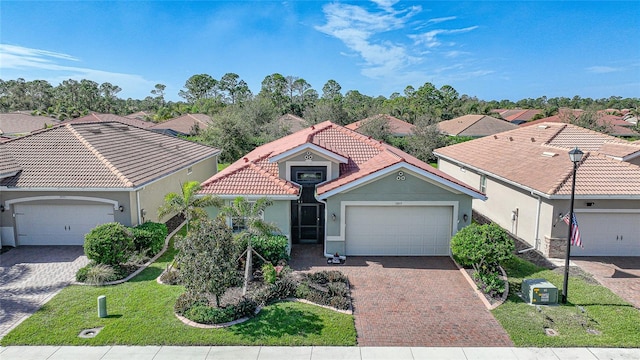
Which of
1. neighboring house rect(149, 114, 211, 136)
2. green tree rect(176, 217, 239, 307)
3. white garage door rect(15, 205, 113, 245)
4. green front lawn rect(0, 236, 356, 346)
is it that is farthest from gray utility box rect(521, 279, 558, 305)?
neighboring house rect(149, 114, 211, 136)

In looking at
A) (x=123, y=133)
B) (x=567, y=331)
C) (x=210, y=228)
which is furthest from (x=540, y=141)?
(x=123, y=133)

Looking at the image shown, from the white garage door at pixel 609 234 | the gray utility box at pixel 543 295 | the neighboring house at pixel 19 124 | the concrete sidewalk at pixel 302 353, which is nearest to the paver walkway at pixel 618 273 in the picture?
the white garage door at pixel 609 234

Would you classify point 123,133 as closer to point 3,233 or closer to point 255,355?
point 3,233

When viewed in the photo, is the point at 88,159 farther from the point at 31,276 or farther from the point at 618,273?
the point at 618,273

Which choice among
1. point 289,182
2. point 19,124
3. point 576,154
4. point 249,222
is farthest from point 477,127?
point 19,124

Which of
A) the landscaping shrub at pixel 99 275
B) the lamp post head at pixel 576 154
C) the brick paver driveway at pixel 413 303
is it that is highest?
the lamp post head at pixel 576 154

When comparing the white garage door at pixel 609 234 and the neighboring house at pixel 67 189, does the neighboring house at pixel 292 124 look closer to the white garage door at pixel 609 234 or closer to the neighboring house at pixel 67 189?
the neighboring house at pixel 67 189

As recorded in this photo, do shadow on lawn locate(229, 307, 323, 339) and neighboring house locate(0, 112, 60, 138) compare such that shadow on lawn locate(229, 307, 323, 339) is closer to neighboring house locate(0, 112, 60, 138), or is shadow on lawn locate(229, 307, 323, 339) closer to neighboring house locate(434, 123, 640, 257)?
neighboring house locate(434, 123, 640, 257)
